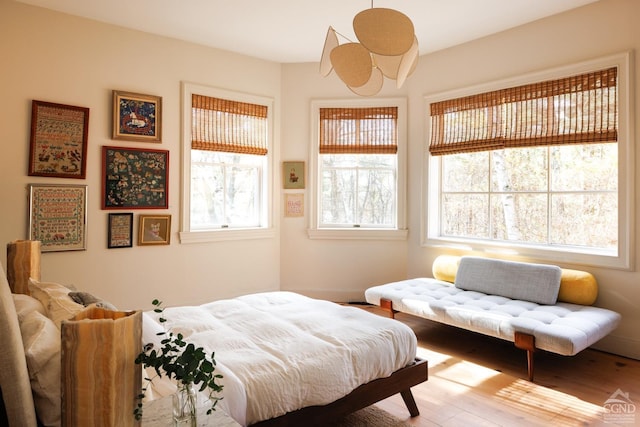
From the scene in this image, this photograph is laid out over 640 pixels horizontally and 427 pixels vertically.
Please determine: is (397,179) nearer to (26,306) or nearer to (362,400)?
(362,400)

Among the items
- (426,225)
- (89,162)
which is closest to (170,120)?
(89,162)

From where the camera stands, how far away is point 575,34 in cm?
360

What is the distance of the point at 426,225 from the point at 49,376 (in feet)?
13.5

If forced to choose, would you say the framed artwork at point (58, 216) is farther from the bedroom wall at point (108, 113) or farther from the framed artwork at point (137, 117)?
the framed artwork at point (137, 117)

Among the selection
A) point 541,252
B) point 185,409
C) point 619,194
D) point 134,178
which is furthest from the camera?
point 134,178

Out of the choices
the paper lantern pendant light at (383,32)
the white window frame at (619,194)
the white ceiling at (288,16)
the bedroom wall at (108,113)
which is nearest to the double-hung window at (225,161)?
the bedroom wall at (108,113)

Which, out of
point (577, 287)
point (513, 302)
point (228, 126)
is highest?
point (228, 126)

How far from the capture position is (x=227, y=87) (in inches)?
184

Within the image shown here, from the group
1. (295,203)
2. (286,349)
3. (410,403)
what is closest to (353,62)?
(286,349)

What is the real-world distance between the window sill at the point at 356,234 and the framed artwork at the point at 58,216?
245cm

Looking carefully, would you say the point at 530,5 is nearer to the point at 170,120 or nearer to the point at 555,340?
the point at 555,340

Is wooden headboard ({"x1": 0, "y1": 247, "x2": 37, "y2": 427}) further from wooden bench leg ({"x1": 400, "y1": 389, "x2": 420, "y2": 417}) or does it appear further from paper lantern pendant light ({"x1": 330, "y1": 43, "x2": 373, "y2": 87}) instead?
paper lantern pendant light ({"x1": 330, "y1": 43, "x2": 373, "y2": 87})

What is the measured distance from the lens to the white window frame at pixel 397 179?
492 centimetres

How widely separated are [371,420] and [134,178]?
311 centimetres
